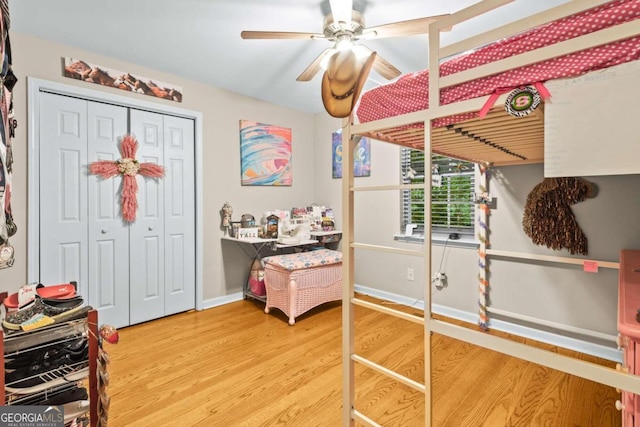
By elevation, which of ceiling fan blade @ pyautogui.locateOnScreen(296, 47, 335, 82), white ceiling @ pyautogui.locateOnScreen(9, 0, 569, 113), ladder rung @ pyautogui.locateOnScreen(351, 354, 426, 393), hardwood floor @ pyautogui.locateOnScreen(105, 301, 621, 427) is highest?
white ceiling @ pyautogui.locateOnScreen(9, 0, 569, 113)

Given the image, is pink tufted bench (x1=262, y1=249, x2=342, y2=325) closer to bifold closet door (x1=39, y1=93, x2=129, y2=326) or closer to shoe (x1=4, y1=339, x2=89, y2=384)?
bifold closet door (x1=39, y1=93, x2=129, y2=326)

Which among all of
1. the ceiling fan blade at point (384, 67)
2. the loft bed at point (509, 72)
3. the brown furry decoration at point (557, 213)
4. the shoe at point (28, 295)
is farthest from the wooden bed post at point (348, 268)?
the brown furry decoration at point (557, 213)

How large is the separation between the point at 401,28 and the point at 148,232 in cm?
261

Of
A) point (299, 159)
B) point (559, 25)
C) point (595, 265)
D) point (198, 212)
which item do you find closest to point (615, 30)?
point (559, 25)

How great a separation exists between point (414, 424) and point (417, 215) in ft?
6.92

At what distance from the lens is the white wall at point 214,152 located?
7.47ft

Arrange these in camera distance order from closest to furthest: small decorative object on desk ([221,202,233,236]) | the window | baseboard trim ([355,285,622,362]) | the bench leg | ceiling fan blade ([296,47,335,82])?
1. ceiling fan blade ([296,47,335,82])
2. baseboard trim ([355,285,622,362])
3. the bench leg
4. the window
5. small decorative object on desk ([221,202,233,236])

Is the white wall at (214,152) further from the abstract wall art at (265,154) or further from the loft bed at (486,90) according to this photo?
the loft bed at (486,90)

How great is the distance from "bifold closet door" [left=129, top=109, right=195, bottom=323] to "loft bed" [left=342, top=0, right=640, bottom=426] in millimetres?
2204

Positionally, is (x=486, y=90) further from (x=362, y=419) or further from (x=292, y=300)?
(x=292, y=300)

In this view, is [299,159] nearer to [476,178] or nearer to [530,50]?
[476,178]

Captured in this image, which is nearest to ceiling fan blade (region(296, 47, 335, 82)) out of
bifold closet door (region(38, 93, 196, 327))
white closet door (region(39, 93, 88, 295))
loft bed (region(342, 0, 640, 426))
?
loft bed (region(342, 0, 640, 426))

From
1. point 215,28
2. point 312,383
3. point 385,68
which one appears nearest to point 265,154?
point 215,28

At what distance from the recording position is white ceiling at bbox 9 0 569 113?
6.30 ft
